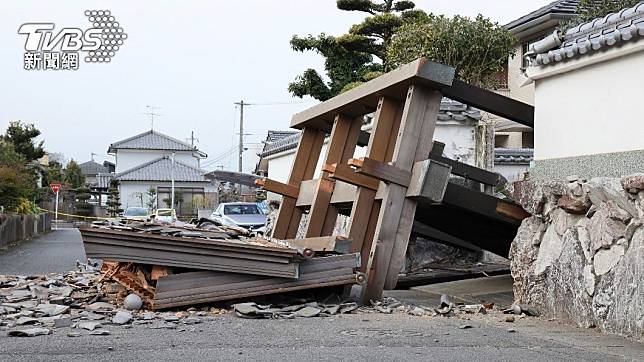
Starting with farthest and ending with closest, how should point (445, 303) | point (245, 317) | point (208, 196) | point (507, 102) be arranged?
point (208, 196) < point (507, 102) < point (445, 303) < point (245, 317)

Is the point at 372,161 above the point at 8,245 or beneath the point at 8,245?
above

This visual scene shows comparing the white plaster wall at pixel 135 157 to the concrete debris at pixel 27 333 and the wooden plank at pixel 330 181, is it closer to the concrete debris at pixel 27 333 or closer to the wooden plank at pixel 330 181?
the wooden plank at pixel 330 181

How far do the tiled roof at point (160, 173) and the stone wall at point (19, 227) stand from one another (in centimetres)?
2358

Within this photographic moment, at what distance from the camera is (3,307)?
8.73 meters

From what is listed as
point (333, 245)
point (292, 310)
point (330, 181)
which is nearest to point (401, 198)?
point (333, 245)

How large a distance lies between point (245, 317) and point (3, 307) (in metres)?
→ 2.75

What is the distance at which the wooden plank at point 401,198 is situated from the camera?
965 cm

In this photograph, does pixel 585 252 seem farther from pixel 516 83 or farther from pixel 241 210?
pixel 241 210

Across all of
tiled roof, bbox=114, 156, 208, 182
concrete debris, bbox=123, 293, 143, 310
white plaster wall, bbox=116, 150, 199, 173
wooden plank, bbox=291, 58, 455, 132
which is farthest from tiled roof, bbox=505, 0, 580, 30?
white plaster wall, bbox=116, 150, 199, 173

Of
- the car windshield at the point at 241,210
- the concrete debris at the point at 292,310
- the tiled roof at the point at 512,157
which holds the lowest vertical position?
the concrete debris at the point at 292,310

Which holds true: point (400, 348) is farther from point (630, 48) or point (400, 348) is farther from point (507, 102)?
point (507, 102)

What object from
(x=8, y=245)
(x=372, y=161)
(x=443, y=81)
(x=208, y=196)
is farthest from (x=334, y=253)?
(x=208, y=196)

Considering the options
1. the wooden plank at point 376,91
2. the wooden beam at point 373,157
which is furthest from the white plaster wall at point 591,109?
the wooden beam at point 373,157

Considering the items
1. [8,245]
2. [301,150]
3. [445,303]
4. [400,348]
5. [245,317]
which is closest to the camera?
[400,348]
